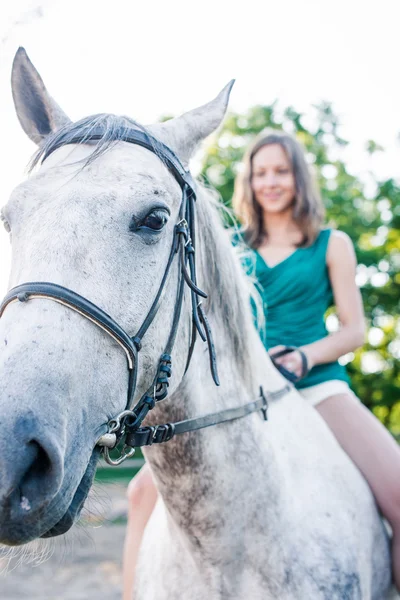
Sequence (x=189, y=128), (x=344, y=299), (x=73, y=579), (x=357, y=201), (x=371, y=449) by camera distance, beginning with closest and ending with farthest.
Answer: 1. (x=189, y=128)
2. (x=371, y=449)
3. (x=344, y=299)
4. (x=73, y=579)
5. (x=357, y=201)

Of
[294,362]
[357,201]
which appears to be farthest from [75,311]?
[357,201]

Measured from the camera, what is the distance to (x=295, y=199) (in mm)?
3746

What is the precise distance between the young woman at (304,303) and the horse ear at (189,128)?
1146 mm

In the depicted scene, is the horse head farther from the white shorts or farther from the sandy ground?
the sandy ground

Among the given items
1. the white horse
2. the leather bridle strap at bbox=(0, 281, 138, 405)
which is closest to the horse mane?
the white horse

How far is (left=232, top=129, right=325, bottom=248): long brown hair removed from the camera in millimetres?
3648

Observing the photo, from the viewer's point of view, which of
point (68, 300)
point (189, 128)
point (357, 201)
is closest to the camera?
point (68, 300)

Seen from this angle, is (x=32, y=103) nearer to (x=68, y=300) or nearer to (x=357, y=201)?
(x=68, y=300)

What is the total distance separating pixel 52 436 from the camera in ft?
4.68

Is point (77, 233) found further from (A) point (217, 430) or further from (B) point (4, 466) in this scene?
(A) point (217, 430)

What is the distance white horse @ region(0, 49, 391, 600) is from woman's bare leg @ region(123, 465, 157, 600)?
34cm

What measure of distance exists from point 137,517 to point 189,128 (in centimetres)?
209

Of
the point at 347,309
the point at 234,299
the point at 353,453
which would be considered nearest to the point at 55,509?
the point at 234,299

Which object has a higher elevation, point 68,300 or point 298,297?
point 68,300
